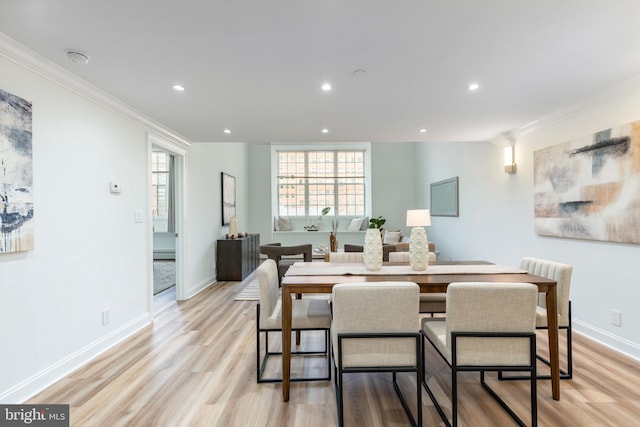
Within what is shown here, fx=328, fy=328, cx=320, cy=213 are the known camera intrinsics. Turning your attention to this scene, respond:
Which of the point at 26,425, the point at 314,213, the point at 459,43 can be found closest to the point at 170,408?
the point at 26,425

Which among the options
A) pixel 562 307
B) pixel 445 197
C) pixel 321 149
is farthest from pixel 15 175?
pixel 321 149

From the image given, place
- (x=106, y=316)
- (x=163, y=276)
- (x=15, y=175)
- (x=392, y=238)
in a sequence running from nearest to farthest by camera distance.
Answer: (x=15, y=175) → (x=106, y=316) → (x=163, y=276) → (x=392, y=238)

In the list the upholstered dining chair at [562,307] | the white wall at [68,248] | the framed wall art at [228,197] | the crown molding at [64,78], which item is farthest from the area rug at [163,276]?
the upholstered dining chair at [562,307]

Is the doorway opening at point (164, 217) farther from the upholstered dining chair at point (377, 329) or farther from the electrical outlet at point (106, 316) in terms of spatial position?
the upholstered dining chair at point (377, 329)

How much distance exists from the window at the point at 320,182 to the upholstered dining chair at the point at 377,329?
276 inches

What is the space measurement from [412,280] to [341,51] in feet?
5.20

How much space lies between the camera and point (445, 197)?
21.4 feet

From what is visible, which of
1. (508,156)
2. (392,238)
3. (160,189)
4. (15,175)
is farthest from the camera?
(160,189)

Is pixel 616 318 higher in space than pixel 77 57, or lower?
lower

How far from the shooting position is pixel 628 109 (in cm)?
270

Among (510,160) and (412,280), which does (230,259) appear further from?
(510,160)

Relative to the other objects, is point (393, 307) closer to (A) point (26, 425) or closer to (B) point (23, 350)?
(A) point (26, 425)

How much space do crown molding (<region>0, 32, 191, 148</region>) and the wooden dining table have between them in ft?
7.17

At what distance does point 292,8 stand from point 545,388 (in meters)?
2.82
